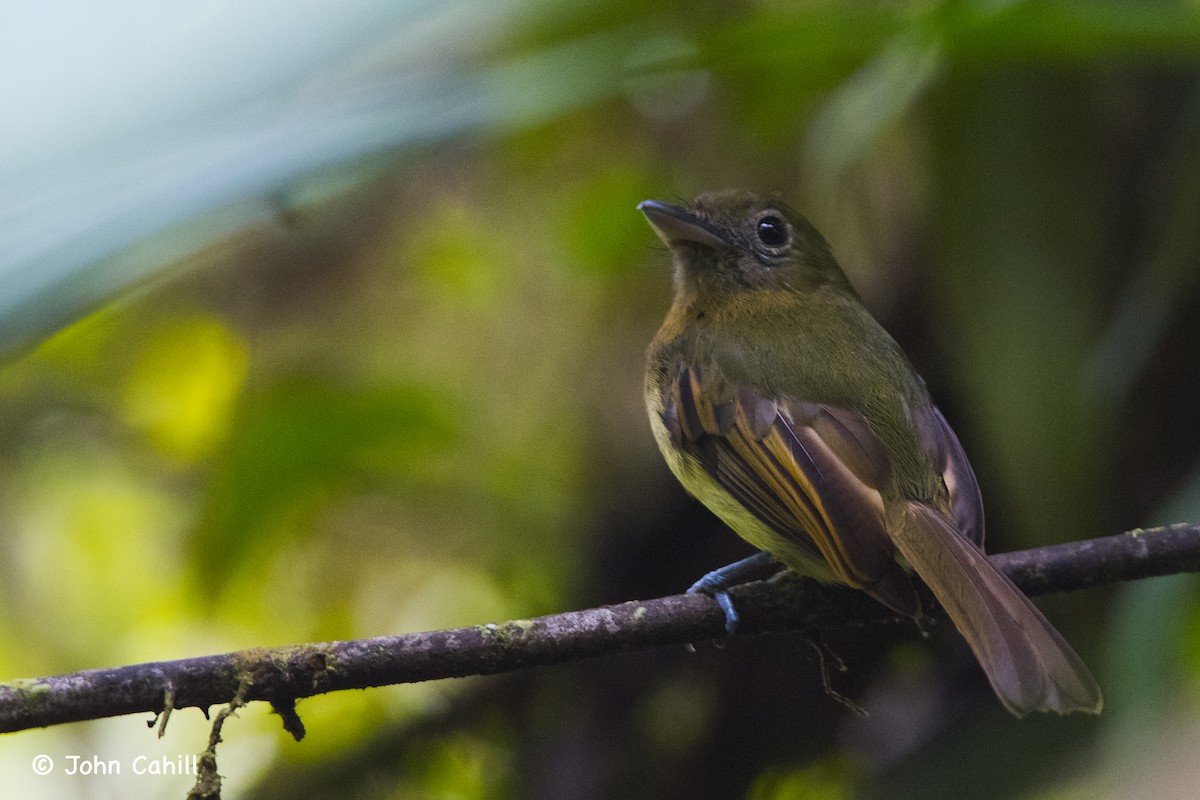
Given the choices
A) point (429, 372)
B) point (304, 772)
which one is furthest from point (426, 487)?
point (304, 772)

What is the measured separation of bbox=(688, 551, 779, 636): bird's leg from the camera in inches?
81.4

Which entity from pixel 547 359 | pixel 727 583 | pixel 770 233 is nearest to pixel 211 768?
pixel 727 583

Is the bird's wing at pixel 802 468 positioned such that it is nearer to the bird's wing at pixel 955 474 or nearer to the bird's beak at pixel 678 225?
the bird's wing at pixel 955 474

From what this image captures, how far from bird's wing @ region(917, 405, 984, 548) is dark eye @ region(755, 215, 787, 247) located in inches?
28.6

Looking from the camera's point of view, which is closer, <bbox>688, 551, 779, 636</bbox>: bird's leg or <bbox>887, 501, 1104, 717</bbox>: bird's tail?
<bbox>887, 501, 1104, 717</bbox>: bird's tail

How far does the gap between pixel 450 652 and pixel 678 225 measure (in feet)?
5.51

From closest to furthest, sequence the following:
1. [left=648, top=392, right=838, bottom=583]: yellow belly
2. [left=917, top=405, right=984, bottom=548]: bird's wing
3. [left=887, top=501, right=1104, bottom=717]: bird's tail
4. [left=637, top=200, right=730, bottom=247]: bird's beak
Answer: [left=887, top=501, right=1104, bottom=717]: bird's tail, [left=648, top=392, right=838, bottom=583]: yellow belly, [left=917, top=405, right=984, bottom=548]: bird's wing, [left=637, top=200, right=730, bottom=247]: bird's beak

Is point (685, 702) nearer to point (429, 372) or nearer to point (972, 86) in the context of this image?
point (429, 372)

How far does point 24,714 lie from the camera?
1.52 m

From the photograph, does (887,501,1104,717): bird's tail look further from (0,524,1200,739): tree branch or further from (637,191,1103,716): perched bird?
(0,524,1200,739): tree branch

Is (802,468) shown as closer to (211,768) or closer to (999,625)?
(999,625)

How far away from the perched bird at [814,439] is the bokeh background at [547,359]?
33 cm

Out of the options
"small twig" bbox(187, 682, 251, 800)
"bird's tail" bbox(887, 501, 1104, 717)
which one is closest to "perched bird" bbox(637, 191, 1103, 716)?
"bird's tail" bbox(887, 501, 1104, 717)

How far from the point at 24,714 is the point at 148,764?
181cm
